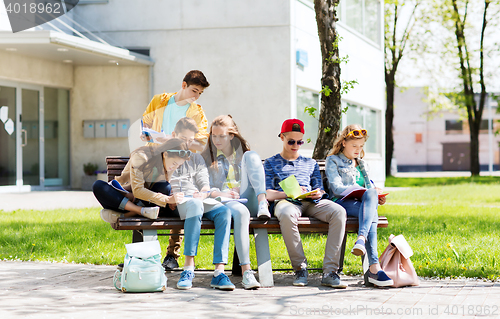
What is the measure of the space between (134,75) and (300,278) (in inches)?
472

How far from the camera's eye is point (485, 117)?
60.4 m

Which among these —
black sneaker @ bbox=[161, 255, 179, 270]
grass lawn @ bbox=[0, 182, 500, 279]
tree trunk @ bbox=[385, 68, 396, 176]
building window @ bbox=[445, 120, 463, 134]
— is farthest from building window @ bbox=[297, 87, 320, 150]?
building window @ bbox=[445, 120, 463, 134]

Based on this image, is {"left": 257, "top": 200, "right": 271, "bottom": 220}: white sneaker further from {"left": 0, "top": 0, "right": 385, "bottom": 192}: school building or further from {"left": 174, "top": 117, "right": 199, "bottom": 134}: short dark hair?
{"left": 0, "top": 0, "right": 385, "bottom": 192}: school building

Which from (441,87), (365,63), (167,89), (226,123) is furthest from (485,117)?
(226,123)

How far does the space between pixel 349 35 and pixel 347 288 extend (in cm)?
1452

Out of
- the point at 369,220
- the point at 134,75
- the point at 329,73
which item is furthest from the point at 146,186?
the point at 134,75

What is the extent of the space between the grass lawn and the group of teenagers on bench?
2.56 ft

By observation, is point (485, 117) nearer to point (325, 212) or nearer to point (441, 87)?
point (441, 87)

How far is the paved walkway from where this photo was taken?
A: 153 inches

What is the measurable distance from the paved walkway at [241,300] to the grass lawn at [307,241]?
0.64 meters

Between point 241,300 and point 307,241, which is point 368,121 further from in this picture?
point 241,300

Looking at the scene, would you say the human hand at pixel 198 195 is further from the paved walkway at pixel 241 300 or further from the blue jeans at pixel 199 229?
the paved walkway at pixel 241 300

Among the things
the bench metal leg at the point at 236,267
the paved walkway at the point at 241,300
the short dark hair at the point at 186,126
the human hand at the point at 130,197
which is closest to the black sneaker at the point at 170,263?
the paved walkway at the point at 241,300

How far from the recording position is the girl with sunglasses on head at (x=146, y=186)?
477 cm
